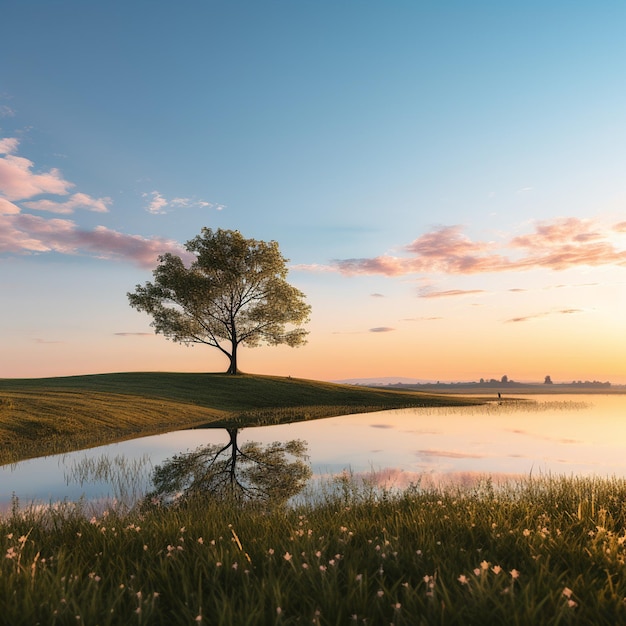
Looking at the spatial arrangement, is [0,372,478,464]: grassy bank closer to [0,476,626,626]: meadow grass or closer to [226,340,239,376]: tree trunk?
[226,340,239,376]: tree trunk

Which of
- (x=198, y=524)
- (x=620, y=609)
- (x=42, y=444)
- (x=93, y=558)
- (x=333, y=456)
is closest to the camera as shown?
(x=620, y=609)

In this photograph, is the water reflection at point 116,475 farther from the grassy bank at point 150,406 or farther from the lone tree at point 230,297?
the lone tree at point 230,297

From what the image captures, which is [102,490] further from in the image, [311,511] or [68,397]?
[68,397]

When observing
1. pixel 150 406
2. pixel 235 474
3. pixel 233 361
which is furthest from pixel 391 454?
pixel 233 361

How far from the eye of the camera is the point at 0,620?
188 inches

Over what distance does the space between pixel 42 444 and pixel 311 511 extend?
21268 millimetres

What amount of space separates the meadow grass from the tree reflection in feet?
19.4

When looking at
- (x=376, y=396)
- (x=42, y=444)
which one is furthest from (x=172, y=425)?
(x=376, y=396)

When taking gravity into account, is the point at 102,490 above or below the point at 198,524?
below

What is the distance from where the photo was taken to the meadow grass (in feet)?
14.8

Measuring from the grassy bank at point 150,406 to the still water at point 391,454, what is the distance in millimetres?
3519

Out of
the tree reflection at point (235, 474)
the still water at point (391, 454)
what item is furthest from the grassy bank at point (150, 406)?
the tree reflection at point (235, 474)

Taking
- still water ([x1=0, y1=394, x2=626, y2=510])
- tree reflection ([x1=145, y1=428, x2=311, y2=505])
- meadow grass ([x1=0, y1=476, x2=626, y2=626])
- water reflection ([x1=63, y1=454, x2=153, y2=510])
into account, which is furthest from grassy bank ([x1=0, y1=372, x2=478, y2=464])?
meadow grass ([x1=0, y1=476, x2=626, y2=626])

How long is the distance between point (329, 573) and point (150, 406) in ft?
129
